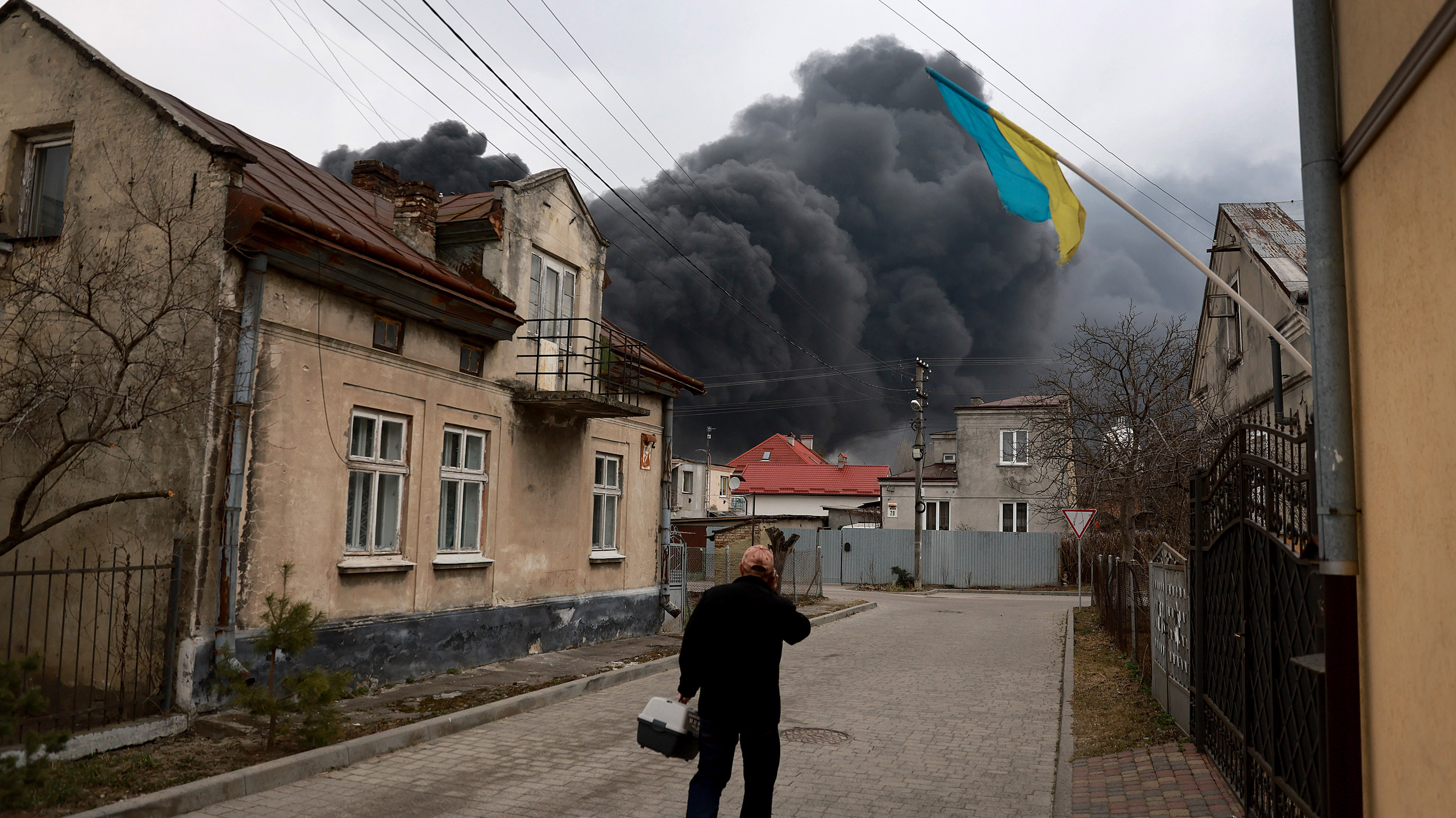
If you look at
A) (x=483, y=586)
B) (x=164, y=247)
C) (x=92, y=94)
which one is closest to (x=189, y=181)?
(x=164, y=247)

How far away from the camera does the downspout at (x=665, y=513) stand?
58.6 feet

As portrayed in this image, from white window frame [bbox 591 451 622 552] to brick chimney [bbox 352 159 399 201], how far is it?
17.0 feet

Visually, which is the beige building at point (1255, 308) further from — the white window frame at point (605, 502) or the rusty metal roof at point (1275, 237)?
the white window frame at point (605, 502)

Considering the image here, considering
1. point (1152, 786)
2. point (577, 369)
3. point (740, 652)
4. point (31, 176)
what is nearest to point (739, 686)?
point (740, 652)

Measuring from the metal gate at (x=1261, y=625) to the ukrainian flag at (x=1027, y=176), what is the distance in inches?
88.6

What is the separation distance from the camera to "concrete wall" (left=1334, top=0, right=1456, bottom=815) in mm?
3303

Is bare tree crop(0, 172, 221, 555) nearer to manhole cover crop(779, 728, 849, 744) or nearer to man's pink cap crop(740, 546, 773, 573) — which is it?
man's pink cap crop(740, 546, 773, 573)

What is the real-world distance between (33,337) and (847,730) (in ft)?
29.6

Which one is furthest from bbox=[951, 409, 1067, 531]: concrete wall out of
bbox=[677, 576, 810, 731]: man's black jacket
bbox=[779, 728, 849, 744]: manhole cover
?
bbox=[677, 576, 810, 731]: man's black jacket

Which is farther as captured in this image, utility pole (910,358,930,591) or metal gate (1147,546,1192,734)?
utility pole (910,358,930,591)

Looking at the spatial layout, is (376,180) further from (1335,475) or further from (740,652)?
(1335,475)

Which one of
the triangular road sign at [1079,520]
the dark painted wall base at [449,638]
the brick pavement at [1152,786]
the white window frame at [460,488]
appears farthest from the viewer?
the triangular road sign at [1079,520]

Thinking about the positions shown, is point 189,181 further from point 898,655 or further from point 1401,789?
point 898,655

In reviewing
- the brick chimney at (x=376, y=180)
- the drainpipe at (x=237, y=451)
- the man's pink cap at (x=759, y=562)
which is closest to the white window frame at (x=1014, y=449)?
the brick chimney at (x=376, y=180)
